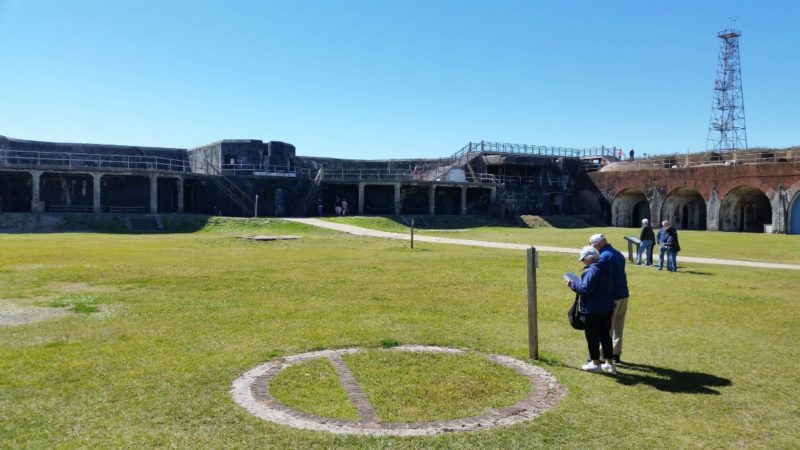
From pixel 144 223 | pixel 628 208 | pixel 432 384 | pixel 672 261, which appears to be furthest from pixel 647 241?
pixel 628 208

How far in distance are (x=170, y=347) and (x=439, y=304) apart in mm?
5355

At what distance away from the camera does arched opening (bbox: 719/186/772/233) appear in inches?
1806

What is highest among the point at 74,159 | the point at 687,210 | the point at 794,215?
the point at 74,159

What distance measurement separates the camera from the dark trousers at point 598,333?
7664 millimetres

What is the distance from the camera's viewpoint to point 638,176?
51250 mm

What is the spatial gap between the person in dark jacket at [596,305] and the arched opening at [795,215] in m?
39.7

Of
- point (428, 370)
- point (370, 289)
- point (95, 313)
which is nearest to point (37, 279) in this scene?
point (95, 313)

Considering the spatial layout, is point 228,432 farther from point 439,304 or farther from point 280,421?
point 439,304

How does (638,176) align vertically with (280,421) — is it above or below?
above

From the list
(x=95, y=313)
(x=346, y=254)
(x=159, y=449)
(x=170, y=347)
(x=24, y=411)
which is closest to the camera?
(x=159, y=449)

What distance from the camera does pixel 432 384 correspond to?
23.1 ft

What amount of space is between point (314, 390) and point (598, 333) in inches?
135

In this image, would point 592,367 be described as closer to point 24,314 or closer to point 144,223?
point 24,314

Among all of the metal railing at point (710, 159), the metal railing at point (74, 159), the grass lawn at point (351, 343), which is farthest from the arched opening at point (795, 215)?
the metal railing at point (74, 159)
